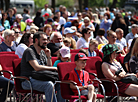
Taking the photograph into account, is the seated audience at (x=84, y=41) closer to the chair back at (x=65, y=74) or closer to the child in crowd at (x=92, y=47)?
the child in crowd at (x=92, y=47)

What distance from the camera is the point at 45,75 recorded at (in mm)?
6539

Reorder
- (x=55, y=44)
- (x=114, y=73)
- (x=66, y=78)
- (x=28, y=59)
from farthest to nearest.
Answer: (x=55, y=44) → (x=114, y=73) → (x=28, y=59) → (x=66, y=78)

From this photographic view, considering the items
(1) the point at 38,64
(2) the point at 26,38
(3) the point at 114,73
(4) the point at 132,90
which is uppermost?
(2) the point at 26,38

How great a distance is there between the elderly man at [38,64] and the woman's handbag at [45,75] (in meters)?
0.07

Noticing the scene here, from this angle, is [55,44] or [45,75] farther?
[55,44]

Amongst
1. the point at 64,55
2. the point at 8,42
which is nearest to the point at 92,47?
the point at 64,55

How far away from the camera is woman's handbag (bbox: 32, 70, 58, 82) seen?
6535 mm

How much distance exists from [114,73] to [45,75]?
1.37 metres

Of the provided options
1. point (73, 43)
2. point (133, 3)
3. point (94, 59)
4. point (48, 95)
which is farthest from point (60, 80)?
point (133, 3)

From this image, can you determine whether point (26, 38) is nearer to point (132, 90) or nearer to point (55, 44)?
point (55, 44)

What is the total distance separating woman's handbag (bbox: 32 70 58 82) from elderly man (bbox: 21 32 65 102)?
7 centimetres

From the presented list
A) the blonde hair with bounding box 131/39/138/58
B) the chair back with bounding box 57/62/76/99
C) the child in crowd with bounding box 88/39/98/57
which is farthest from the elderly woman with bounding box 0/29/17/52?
the blonde hair with bounding box 131/39/138/58

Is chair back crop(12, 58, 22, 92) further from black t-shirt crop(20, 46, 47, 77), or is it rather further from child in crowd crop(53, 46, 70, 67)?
child in crowd crop(53, 46, 70, 67)

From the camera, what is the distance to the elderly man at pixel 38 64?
652 centimetres
